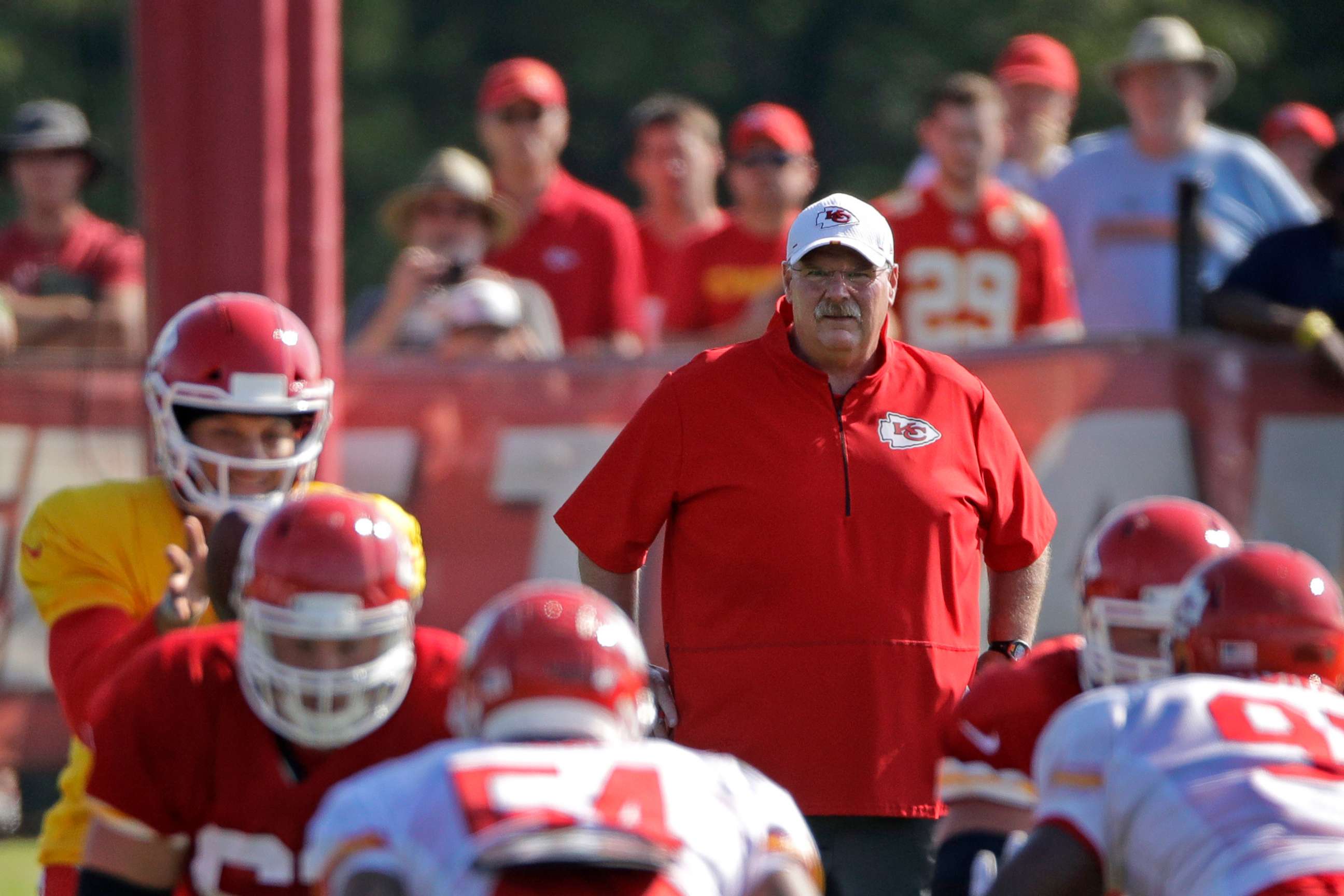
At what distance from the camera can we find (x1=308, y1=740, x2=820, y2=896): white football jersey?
2947 mm

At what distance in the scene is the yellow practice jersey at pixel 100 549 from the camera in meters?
4.34

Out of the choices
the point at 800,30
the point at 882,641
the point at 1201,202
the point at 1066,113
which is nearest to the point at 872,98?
the point at 800,30

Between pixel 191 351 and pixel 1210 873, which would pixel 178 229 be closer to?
pixel 191 351

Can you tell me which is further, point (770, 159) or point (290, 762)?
point (770, 159)

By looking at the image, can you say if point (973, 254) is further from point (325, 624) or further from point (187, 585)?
point (325, 624)

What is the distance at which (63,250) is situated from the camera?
350 inches

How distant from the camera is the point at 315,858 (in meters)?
3.09

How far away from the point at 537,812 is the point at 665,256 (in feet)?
22.2

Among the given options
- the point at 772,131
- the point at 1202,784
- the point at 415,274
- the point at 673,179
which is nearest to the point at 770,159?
the point at 772,131

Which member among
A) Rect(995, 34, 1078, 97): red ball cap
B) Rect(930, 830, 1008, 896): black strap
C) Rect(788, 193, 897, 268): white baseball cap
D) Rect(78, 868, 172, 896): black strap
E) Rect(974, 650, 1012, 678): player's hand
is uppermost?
Rect(995, 34, 1078, 97): red ball cap

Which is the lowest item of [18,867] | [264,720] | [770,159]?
[18,867]

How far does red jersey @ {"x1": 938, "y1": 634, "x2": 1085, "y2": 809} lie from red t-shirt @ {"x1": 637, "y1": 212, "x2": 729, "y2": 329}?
490 centimetres

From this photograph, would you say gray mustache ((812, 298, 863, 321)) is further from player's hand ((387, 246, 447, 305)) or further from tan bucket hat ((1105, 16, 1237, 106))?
tan bucket hat ((1105, 16, 1237, 106))

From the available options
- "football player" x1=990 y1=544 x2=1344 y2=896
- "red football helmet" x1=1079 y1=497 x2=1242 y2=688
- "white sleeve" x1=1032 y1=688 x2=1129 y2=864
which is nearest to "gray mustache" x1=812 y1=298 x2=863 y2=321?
"red football helmet" x1=1079 y1=497 x2=1242 y2=688
